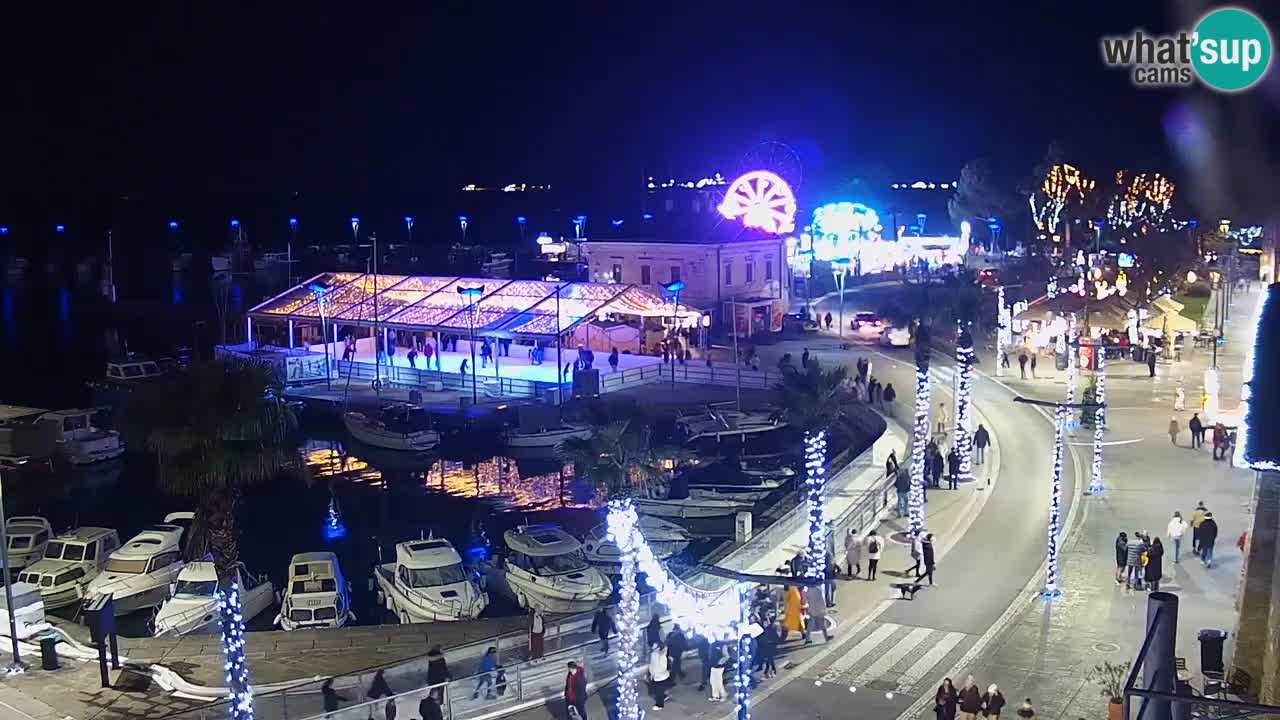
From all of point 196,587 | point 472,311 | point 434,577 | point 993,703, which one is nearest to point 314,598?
point 434,577

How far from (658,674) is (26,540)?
22066 millimetres

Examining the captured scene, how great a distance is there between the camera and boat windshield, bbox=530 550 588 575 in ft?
93.1

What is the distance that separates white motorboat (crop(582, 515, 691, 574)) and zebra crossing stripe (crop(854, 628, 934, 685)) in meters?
8.22

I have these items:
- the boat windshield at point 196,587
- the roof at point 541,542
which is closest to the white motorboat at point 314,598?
the boat windshield at point 196,587

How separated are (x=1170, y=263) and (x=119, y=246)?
163m

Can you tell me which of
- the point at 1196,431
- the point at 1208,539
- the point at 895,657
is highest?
the point at 1196,431

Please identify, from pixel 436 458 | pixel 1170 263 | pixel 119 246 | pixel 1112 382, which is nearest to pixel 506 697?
pixel 436 458

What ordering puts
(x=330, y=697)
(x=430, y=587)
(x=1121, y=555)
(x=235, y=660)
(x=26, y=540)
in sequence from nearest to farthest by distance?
(x=235, y=660) < (x=330, y=697) < (x=1121, y=555) < (x=430, y=587) < (x=26, y=540)

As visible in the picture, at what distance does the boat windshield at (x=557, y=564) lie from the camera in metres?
28.4

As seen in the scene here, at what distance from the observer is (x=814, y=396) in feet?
80.2

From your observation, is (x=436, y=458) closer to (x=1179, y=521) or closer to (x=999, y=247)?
(x=1179, y=521)

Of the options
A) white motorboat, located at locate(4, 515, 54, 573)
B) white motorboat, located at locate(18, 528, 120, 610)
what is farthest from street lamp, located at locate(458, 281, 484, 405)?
white motorboat, located at locate(18, 528, 120, 610)

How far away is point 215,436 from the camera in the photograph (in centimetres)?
1579

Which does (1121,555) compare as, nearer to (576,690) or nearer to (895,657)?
(895,657)
